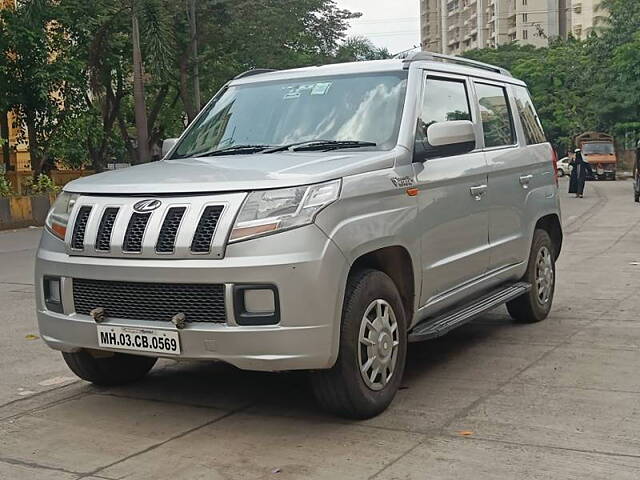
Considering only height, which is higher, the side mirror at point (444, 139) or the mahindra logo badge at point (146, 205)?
the side mirror at point (444, 139)

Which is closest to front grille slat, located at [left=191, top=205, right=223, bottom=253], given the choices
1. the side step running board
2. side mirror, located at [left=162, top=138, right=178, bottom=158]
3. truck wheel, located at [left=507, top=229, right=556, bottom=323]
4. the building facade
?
the side step running board

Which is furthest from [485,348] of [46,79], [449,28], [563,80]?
[449,28]

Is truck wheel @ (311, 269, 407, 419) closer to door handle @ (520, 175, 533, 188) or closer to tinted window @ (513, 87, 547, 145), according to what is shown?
door handle @ (520, 175, 533, 188)

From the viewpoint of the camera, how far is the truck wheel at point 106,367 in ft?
17.9

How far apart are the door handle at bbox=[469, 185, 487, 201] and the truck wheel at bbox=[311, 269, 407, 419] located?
131cm

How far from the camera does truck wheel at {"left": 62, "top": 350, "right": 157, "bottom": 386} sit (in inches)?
215

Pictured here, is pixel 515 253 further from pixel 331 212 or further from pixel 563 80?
pixel 563 80

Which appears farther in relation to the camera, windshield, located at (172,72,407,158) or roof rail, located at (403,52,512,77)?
roof rail, located at (403,52,512,77)

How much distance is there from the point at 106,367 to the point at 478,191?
2.76 m

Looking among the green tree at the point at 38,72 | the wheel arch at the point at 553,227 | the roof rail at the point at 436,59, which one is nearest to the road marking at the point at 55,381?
the roof rail at the point at 436,59

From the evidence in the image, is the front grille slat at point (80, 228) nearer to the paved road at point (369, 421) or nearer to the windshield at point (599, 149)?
the paved road at point (369, 421)

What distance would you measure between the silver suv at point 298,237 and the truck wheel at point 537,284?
35.7 inches

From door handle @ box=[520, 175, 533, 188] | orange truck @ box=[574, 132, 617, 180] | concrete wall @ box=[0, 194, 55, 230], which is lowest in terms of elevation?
orange truck @ box=[574, 132, 617, 180]

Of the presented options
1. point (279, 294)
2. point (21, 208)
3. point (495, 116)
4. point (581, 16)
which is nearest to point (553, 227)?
point (495, 116)
